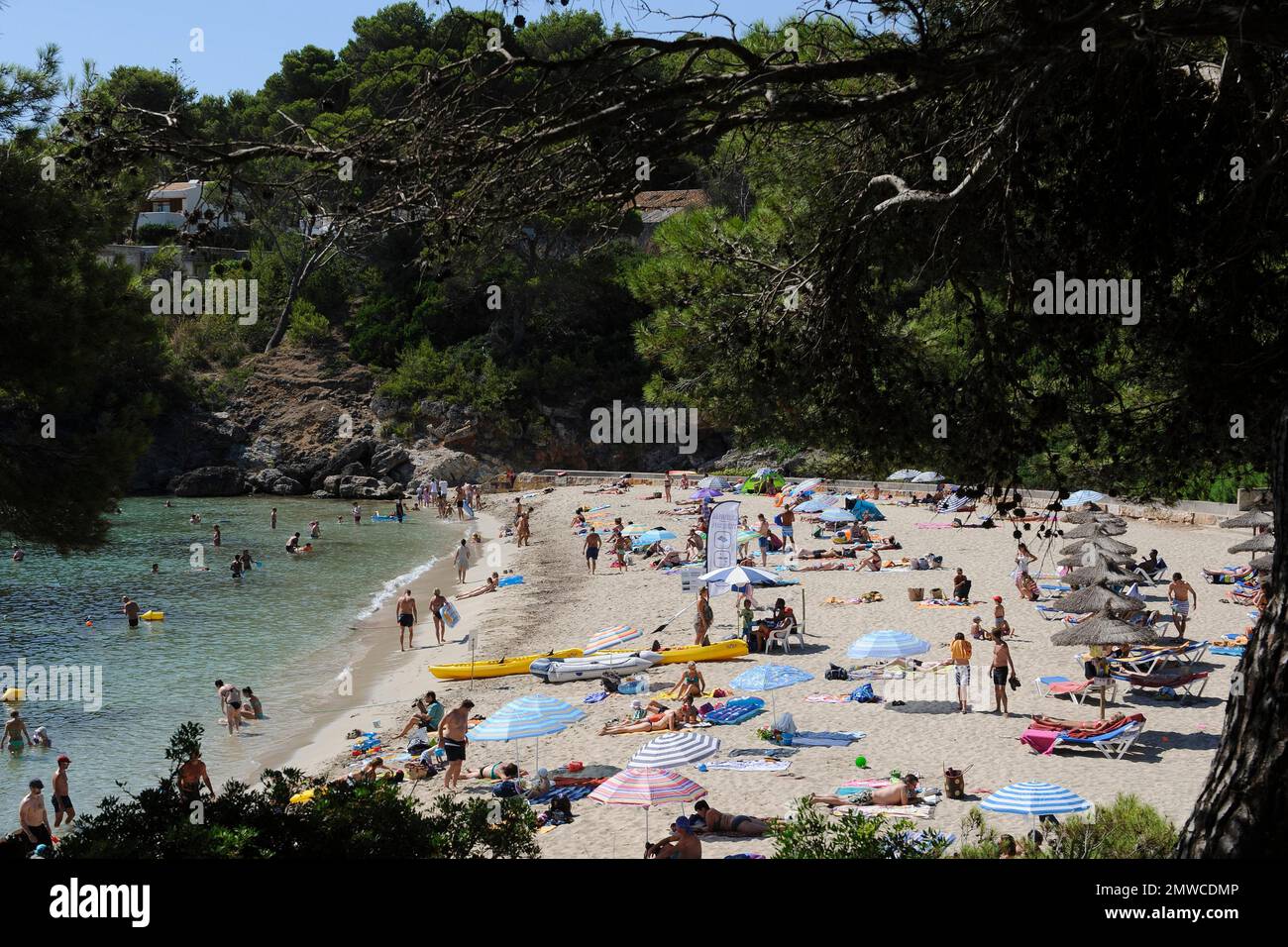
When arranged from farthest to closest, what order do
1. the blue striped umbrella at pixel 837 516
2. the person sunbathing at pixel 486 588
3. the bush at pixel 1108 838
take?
the blue striped umbrella at pixel 837 516 < the person sunbathing at pixel 486 588 < the bush at pixel 1108 838

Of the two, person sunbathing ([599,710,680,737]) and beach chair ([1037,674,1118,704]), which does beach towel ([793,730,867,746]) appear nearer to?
person sunbathing ([599,710,680,737])

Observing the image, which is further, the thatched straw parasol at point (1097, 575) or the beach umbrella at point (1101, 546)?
the beach umbrella at point (1101, 546)

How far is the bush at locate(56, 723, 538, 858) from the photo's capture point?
4.68 metres

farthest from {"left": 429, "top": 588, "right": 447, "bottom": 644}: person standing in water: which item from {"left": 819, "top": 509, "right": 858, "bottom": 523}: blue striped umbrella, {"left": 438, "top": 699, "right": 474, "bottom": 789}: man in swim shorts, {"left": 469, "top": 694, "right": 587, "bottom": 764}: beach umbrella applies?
{"left": 819, "top": 509, "right": 858, "bottom": 523}: blue striped umbrella

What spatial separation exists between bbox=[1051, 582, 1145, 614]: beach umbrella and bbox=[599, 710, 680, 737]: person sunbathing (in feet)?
19.5

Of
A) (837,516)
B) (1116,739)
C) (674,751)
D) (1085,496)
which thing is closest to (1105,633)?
(1116,739)

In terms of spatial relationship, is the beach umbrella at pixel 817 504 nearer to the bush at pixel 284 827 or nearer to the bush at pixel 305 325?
the bush at pixel 284 827

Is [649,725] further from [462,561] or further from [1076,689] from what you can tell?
[462,561]

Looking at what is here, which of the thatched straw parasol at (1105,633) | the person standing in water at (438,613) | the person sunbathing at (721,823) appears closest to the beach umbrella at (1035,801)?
the person sunbathing at (721,823)

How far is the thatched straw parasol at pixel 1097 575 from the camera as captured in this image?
16.8 meters

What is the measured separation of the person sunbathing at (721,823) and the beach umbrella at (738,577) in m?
9.12

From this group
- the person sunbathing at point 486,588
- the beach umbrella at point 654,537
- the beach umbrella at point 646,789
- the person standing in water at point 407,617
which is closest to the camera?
the beach umbrella at point 646,789

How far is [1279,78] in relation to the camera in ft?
21.9
